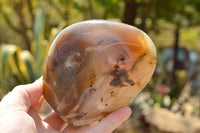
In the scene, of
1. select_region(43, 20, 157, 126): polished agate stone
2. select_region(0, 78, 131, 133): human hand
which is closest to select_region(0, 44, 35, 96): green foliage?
select_region(0, 78, 131, 133): human hand

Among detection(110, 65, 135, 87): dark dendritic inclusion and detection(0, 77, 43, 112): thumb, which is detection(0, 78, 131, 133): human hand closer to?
detection(0, 77, 43, 112): thumb

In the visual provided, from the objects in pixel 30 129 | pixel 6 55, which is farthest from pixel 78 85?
pixel 6 55

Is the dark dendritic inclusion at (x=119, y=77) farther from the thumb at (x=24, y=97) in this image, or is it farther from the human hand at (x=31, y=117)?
the thumb at (x=24, y=97)

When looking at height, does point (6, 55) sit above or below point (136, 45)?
below

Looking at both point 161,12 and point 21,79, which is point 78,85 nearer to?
point 21,79

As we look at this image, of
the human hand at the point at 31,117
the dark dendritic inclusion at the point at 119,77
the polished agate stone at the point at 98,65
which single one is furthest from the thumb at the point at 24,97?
the dark dendritic inclusion at the point at 119,77
